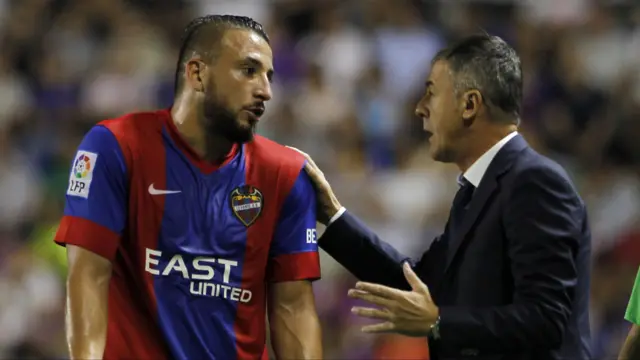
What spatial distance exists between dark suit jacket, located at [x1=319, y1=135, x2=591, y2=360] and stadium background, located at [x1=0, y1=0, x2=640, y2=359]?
3.01 meters

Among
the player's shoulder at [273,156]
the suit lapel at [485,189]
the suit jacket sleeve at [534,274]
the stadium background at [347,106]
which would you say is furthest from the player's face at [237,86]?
the stadium background at [347,106]

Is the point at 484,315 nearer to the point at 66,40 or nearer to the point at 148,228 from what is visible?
the point at 148,228

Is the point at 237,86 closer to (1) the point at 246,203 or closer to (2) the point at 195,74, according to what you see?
(2) the point at 195,74

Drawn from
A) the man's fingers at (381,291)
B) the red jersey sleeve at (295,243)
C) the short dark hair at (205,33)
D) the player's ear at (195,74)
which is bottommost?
the man's fingers at (381,291)

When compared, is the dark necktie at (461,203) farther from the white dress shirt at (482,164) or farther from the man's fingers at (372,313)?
the man's fingers at (372,313)

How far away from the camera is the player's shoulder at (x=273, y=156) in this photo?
13.7 ft

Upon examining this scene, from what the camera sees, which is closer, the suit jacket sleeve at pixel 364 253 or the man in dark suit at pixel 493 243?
the man in dark suit at pixel 493 243

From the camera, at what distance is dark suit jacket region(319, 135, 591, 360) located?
3.74 meters

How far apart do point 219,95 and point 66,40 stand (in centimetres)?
520

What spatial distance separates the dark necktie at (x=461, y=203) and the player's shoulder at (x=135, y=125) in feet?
3.66

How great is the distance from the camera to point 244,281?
4.05m

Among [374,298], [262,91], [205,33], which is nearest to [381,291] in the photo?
[374,298]

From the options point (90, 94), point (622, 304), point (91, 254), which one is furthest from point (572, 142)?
point (91, 254)

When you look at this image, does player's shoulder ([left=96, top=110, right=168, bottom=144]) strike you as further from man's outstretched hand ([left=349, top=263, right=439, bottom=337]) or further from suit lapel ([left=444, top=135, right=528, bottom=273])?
suit lapel ([left=444, top=135, right=528, bottom=273])
